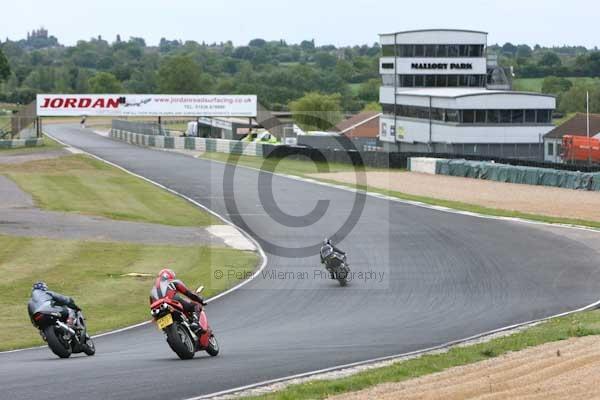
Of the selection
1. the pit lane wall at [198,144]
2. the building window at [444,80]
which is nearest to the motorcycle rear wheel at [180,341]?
the pit lane wall at [198,144]

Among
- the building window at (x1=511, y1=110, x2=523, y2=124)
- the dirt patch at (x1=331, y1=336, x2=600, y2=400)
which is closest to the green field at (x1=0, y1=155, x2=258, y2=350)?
the dirt patch at (x1=331, y1=336, x2=600, y2=400)

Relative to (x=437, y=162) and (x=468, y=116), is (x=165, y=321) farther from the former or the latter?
(x=468, y=116)

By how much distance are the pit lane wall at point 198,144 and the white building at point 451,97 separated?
53.5ft

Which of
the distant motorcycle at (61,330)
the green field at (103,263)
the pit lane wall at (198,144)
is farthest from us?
the pit lane wall at (198,144)

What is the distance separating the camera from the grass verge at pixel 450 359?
13.7 m

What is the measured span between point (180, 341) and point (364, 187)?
41.4 metres

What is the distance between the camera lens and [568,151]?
242 ft

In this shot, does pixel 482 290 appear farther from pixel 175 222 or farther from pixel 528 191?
pixel 528 191

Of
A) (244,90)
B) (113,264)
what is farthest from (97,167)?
(244,90)

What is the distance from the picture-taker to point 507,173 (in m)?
60.3

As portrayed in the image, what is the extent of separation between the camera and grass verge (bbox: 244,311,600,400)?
13703mm

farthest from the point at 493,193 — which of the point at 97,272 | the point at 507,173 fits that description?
the point at 97,272

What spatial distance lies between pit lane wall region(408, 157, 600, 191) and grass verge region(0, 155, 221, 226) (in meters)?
18.9

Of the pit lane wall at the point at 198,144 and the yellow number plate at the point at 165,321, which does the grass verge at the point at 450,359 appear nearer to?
the yellow number plate at the point at 165,321
